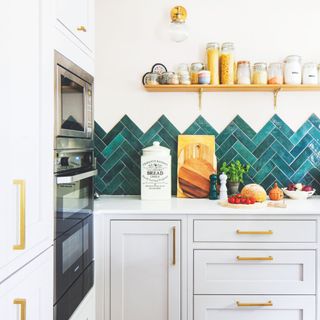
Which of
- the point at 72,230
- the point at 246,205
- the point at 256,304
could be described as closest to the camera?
the point at 72,230

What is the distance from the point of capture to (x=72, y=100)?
1.76 metres

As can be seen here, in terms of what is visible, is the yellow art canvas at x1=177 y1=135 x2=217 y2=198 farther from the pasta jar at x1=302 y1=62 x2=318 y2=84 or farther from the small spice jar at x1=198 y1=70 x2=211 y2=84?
the pasta jar at x1=302 y1=62 x2=318 y2=84

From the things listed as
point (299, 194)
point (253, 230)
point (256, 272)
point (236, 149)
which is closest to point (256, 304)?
point (256, 272)

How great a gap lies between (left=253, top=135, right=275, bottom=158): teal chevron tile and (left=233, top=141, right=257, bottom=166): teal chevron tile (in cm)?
3

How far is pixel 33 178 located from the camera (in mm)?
1287

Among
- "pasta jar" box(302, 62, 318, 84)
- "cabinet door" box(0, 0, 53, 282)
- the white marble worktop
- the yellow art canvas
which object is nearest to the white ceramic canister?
the white marble worktop

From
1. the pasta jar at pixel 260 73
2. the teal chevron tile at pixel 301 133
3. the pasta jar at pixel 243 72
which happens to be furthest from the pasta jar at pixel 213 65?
the teal chevron tile at pixel 301 133

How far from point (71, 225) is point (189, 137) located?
1.32m

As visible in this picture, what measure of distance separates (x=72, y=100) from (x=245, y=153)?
1.49 m

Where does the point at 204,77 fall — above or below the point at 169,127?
above

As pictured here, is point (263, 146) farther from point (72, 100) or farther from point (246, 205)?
point (72, 100)

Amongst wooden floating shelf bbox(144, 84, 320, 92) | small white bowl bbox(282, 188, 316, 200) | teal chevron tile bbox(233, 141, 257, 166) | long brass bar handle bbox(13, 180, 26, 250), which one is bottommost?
small white bowl bbox(282, 188, 316, 200)

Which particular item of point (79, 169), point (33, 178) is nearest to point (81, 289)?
point (79, 169)

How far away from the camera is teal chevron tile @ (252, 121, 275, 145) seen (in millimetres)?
2850
